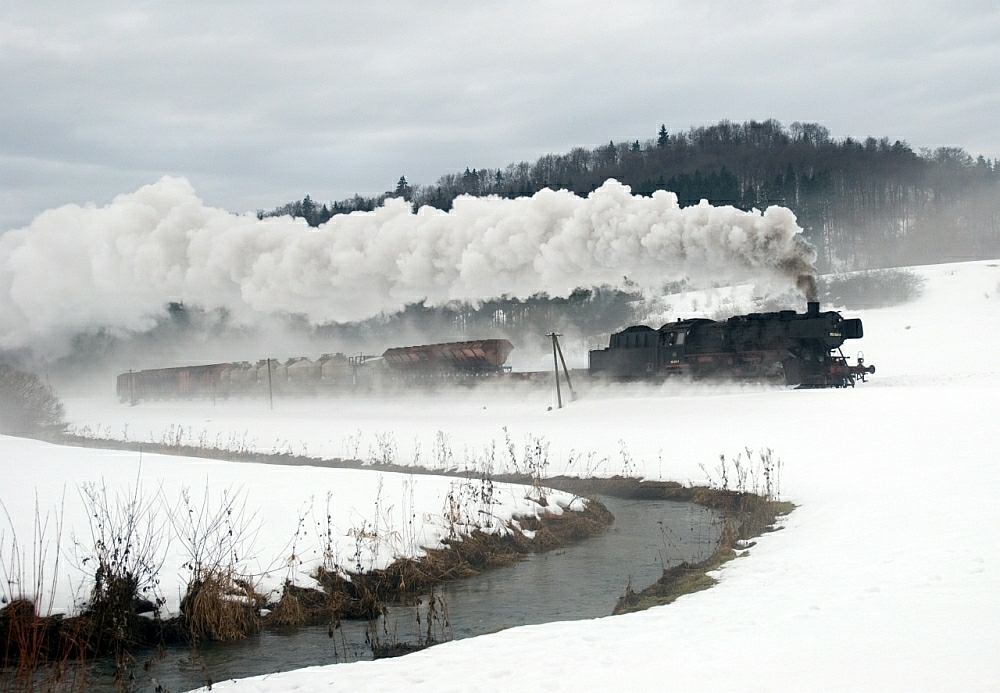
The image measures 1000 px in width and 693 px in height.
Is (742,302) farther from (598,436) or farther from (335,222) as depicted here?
(598,436)

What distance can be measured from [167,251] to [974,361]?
1723 inches

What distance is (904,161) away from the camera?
4478 inches

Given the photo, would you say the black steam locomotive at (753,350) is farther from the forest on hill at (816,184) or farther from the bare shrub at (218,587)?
the forest on hill at (816,184)

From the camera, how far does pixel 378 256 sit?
42375 mm

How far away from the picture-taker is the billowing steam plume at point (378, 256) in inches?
1298

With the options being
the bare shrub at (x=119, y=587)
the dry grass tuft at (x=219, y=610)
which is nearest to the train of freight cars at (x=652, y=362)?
the dry grass tuft at (x=219, y=610)

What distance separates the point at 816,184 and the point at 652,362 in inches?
2594

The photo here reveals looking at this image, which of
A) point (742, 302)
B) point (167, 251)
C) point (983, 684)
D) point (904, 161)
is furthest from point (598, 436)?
point (904, 161)

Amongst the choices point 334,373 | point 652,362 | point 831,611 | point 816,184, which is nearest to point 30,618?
point 831,611

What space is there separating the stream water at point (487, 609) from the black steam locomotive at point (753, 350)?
1780cm

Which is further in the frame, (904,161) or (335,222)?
(904,161)

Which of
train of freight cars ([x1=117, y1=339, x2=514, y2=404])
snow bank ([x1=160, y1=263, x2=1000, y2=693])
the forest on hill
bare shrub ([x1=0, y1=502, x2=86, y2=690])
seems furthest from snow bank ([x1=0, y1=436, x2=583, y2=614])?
the forest on hill

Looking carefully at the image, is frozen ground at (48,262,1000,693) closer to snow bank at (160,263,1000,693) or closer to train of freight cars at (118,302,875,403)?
snow bank at (160,263,1000,693)

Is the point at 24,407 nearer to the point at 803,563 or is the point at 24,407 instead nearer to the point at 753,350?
the point at 753,350
